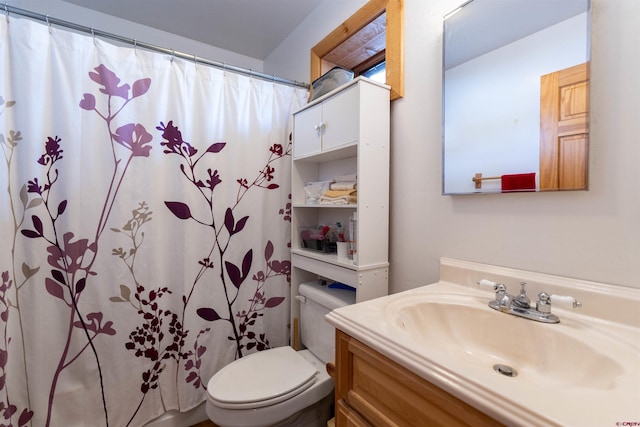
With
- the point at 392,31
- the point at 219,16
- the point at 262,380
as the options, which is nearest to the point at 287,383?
the point at 262,380

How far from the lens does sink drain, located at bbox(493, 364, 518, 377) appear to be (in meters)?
0.70

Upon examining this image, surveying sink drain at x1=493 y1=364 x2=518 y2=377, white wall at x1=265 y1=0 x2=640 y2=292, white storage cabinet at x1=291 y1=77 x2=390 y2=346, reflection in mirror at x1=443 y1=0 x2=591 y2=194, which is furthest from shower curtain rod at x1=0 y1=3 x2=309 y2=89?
sink drain at x1=493 y1=364 x2=518 y2=377

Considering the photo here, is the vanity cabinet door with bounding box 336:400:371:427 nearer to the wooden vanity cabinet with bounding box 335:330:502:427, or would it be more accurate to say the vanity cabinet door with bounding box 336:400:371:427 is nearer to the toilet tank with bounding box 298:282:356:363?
the wooden vanity cabinet with bounding box 335:330:502:427

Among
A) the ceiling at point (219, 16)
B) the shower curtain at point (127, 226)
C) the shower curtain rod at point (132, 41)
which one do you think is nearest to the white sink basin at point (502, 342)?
the shower curtain at point (127, 226)

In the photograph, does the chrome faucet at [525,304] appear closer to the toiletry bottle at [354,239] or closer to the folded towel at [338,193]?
the toiletry bottle at [354,239]

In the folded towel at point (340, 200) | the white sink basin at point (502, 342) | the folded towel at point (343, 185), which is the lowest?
the white sink basin at point (502, 342)

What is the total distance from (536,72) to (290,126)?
1.24 metres

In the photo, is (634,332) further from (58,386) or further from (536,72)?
(58,386)

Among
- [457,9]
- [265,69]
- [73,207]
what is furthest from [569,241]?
[265,69]

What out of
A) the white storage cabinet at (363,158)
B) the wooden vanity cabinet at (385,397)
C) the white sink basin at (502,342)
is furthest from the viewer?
the white storage cabinet at (363,158)

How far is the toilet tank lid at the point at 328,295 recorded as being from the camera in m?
1.27

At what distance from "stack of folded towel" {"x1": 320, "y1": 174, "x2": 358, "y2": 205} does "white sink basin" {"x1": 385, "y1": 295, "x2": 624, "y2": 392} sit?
1.74 feet

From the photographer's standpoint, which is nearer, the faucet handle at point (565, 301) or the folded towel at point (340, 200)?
the faucet handle at point (565, 301)

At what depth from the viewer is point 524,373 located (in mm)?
705
